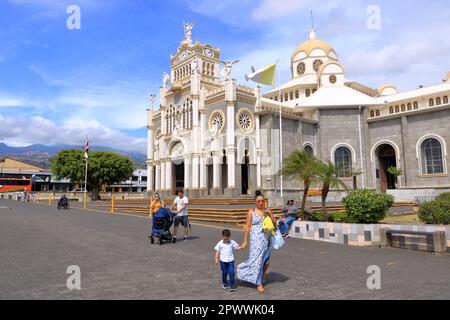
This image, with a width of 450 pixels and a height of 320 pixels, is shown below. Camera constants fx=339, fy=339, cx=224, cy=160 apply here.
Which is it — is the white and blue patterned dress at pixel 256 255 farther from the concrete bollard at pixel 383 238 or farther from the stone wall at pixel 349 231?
the concrete bollard at pixel 383 238

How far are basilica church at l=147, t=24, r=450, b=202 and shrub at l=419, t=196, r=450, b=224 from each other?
22178 mm

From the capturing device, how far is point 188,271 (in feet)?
24.7

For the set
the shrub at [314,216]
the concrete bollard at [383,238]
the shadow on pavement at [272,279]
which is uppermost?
the shrub at [314,216]

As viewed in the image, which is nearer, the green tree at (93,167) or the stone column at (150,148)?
the stone column at (150,148)

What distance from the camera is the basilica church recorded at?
35188 millimetres

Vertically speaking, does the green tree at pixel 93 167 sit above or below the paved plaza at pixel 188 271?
above

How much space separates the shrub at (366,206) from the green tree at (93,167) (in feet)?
164

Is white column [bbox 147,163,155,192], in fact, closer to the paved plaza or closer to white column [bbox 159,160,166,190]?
white column [bbox 159,160,166,190]

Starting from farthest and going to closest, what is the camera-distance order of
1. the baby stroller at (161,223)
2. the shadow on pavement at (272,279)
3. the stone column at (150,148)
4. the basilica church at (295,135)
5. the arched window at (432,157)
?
the stone column at (150,148) → the basilica church at (295,135) → the arched window at (432,157) → the baby stroller at (161,223) → the shadow on pavement at (272,279)

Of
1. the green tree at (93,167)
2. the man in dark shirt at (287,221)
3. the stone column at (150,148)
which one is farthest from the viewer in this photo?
the green tree at (93,167)

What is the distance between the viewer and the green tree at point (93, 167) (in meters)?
54.6

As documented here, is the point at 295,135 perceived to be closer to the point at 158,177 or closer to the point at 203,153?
the point at 203,153

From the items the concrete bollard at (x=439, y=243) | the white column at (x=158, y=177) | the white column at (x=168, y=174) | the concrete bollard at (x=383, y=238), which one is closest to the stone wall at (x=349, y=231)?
the concrete bollard at (x=383, y=238)
